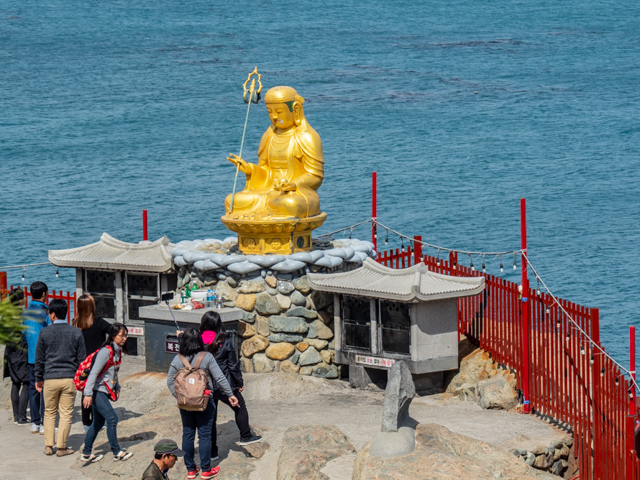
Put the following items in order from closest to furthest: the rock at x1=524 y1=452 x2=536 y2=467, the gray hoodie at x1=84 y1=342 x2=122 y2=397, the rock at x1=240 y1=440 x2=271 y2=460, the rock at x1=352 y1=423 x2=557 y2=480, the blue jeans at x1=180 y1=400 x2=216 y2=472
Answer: the rock at x1=352 y1=423 x2=557 y2=480, the blue jeans at x1=180 y1=400 x2=216 y2=472, the gray hoodie at x1=84 y1=342 x2=122 y2=397, the rock at x1=240 y1=440 x2=271 y2=460, the rock at x1=524 y1=452 x2=536 y2=467

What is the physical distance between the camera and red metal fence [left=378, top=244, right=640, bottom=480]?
12805 mm

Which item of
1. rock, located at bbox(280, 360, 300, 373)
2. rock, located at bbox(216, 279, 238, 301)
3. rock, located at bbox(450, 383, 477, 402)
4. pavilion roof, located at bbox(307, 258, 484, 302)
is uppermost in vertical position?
pavilion roof, located at bbox(307, 258, 484, 302)

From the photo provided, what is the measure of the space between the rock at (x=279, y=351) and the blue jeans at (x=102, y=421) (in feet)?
11.5

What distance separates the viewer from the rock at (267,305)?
15.5 meters

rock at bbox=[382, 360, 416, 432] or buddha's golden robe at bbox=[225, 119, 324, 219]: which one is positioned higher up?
buddha's golden robe at bbox=[225, 119, 324, 219]

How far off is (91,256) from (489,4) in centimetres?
7653

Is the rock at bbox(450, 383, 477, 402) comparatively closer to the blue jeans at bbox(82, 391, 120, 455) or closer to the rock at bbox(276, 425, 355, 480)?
the rock at bbox(276, 425, 355, 480)

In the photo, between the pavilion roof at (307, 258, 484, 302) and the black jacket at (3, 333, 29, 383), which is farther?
the pavilion roof at (307, 258, 484, 302)

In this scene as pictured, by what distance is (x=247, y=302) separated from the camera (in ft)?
50.9

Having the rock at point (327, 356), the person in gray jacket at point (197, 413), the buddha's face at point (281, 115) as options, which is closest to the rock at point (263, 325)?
the rock at point (327, 356)

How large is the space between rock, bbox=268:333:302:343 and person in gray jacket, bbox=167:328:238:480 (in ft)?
13.2

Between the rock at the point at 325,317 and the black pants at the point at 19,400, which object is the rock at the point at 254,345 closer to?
the rock at the point at 325,317

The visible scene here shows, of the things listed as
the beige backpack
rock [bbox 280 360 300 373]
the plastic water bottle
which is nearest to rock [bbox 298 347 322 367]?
rock [bbox 280 360 300 373]

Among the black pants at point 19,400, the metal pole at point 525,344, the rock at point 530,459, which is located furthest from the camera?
the metal pole at point 525,344
